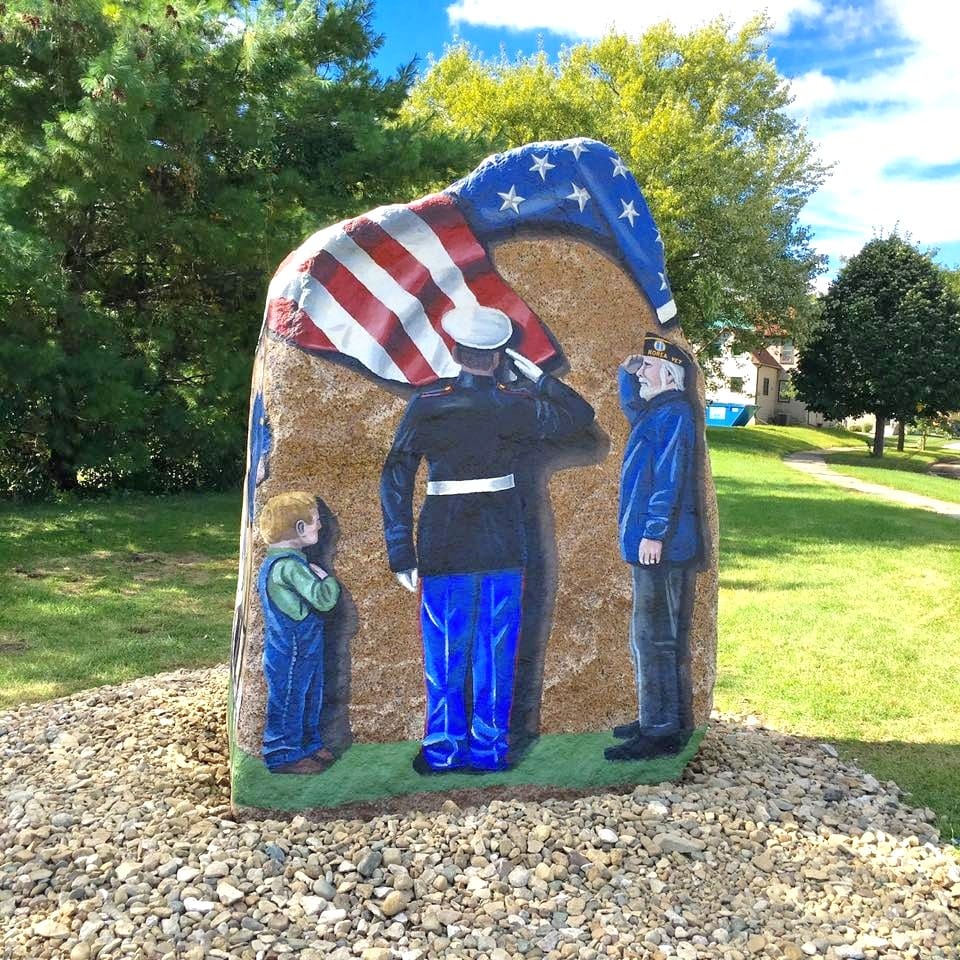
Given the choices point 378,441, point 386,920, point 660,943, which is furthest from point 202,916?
point 378,441

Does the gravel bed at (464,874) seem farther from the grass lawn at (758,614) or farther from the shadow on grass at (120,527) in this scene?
the shadow on grass at (120,527)

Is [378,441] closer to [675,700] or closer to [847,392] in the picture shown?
[675,700]

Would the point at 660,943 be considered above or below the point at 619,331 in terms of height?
below

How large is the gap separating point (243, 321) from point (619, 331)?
355 inches

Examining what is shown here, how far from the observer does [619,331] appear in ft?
13.7

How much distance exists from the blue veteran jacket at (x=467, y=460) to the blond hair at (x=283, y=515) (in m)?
0.34

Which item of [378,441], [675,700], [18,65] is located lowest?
[675,700]

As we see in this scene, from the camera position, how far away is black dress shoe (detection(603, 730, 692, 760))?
4.23m

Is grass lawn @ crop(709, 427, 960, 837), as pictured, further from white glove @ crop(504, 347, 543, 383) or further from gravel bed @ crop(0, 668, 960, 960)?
white glove @ crop(504, 347, 543, 383)

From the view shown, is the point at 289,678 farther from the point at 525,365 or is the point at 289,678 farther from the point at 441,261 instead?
the point at 441,261

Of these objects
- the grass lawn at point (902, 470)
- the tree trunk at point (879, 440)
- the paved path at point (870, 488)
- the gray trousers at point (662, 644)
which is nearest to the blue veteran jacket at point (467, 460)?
the gray trousers at point (662, 644)

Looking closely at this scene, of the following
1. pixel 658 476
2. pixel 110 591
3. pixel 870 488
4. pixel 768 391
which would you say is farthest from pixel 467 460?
pixel 768 391

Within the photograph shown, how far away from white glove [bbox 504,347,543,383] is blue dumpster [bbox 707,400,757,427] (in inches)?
1669

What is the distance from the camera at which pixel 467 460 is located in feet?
13.0
